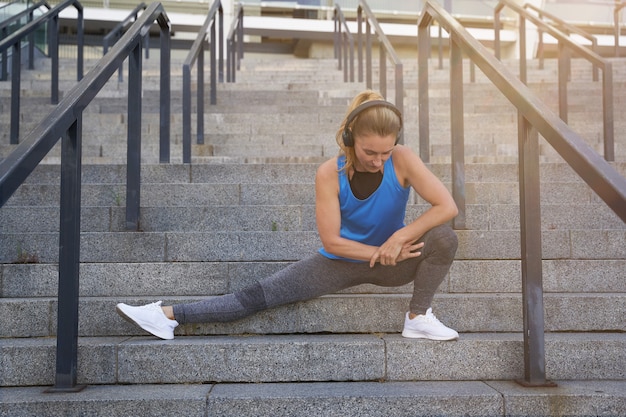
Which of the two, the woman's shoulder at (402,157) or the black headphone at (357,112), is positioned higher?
the black headphone at (357,112)

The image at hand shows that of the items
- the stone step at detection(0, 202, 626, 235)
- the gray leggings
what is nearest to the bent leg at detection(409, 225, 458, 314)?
the gray leggings

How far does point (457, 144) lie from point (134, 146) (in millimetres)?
1637

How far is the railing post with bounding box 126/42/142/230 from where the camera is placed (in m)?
3.24

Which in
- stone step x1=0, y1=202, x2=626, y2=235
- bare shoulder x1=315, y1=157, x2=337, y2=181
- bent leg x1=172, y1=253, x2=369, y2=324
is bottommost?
bent leg x1=172, y1=253, x2=369, y2=324

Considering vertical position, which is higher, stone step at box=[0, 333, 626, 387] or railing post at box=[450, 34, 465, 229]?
railing post at box=[450, 34, 465, 229]

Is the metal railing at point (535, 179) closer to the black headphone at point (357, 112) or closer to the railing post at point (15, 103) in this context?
the black headphone at point (357, 112)

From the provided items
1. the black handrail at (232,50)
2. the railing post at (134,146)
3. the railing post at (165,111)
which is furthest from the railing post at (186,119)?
the black handrail at (232,50)

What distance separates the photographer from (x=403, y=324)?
2.60 meters

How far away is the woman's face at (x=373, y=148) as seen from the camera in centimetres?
235

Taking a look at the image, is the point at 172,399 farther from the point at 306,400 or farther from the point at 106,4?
the point at 106,4

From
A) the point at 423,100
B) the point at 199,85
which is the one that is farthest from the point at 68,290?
the point at 199,85

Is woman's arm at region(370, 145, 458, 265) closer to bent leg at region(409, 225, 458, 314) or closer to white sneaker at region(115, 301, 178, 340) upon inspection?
bent leg at region(409, 225, 458, 314)

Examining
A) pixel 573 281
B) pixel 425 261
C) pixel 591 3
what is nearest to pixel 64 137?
pixel 425 261

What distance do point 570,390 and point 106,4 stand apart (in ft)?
59.1
